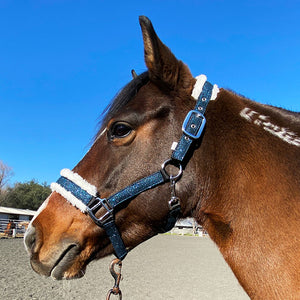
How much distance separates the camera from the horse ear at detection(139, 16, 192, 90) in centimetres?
201

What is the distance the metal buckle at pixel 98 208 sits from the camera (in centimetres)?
205

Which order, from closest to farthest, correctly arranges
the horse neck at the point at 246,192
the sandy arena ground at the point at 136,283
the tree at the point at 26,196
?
the horse neck at the point at 246,192 < the sandy arena ground at the point at 136,283 < the tree at the point at 26,196

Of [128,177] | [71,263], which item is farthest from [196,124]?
[71,263]

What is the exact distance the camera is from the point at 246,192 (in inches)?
73.2

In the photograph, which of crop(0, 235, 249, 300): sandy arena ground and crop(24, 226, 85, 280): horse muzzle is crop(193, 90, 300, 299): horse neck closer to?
crop(24, 226, 85, 280): horse muzzle

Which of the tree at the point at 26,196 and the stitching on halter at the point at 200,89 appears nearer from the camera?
the stitching on halter at the point at 200,89

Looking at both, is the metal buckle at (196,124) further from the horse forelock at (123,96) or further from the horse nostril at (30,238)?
the horse nostril at (30,238)

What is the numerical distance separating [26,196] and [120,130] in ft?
202

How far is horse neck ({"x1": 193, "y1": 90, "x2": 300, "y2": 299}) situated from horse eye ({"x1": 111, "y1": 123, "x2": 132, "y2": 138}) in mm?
574

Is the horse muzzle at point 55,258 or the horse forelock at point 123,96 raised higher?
the horse forelock at point 123,96

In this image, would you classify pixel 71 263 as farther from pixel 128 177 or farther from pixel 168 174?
pixel 168 174

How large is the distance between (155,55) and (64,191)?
1246 mm

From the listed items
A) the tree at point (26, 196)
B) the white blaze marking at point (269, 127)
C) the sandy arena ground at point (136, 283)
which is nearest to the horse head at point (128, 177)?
the white blaze marking at point (269, 127)

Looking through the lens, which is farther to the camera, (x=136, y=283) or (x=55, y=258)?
(x=136, y=283)
